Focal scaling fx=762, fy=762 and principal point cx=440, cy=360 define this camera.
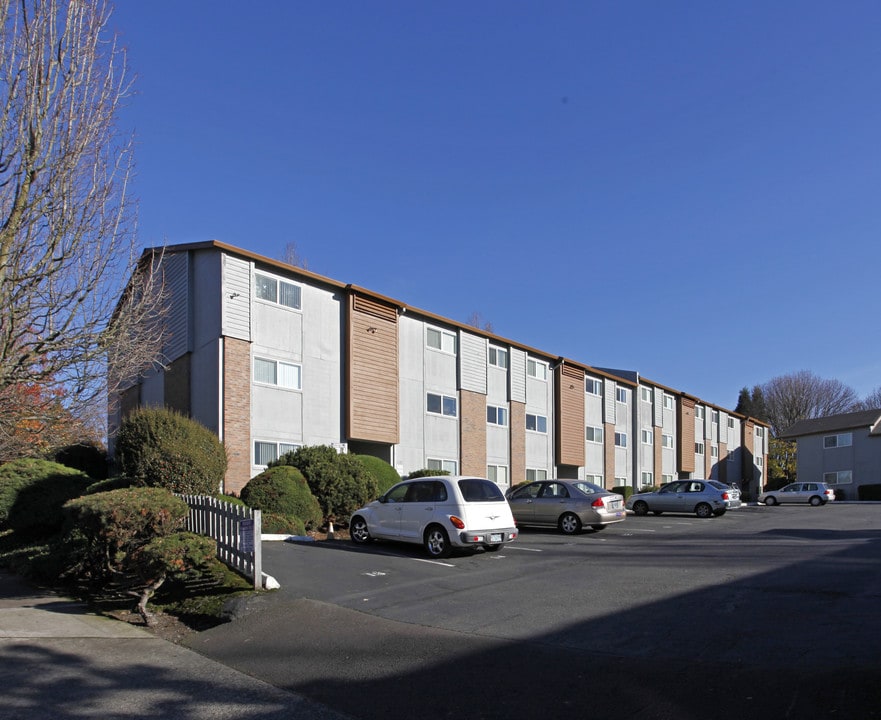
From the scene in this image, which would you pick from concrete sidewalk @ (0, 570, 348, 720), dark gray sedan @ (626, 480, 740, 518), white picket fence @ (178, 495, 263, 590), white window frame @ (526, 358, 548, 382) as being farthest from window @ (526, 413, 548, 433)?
concrete sidewalk @ (0, 570, 348, 720)

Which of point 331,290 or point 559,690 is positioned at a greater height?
point 331,290

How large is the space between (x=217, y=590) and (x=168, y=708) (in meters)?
4.40

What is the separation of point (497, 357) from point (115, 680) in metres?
26.6

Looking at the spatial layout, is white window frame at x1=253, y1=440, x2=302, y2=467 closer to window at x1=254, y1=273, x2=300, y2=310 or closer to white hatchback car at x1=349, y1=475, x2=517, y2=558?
window at x1=254, y1=273, x2=300, y2=310

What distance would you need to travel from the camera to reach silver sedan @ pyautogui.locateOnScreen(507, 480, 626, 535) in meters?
19.2

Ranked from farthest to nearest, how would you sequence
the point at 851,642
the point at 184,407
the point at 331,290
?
the point at 331,290
the point at 184,407
the point at 851,642

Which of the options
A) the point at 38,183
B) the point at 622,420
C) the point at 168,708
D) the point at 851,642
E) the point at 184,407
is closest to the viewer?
the point at 168,708

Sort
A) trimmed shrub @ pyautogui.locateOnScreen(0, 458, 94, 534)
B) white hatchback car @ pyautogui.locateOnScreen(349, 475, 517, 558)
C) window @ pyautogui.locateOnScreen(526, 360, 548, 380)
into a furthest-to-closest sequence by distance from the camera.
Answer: window @ pyautogui.locateOnScreen(526, 360, 548, 380) → trimmed shrub @ pyautogui.locateOnScreen(0, 458, 94, 534) → white hatchback car @ pyautogui.locateOnScreen(349, 475, 517, 558)

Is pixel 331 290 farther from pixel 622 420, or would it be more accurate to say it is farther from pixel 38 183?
pixel 622 420

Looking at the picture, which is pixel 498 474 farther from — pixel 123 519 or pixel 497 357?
pixel 123 519

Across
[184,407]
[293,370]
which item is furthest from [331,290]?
[184,407]

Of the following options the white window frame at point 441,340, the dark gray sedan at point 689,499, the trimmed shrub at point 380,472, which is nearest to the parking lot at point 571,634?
the trimmed shrub at point 380,472

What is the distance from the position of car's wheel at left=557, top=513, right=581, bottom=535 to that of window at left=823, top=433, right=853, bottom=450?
46.6 meters

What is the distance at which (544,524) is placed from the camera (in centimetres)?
1998
